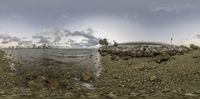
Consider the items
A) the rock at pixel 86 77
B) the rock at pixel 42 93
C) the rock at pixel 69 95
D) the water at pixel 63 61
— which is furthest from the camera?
the water at pixel 63 61

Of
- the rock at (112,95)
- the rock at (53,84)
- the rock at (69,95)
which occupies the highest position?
the rock at (53,84)

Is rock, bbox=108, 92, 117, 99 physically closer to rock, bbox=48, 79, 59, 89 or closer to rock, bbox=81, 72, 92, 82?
rock, bbox=48, 79, 59, 89

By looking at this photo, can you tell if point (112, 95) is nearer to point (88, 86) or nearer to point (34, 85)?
point (88, 86)

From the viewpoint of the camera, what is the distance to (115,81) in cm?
2523

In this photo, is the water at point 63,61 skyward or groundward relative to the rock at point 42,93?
skyward

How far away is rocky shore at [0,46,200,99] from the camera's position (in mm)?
20734

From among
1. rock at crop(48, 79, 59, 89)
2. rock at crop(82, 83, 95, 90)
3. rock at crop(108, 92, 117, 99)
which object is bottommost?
rock at crop(108, 92, 117, 99)

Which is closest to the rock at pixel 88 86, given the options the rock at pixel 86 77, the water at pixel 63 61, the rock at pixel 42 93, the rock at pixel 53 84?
the rock at pixel 86 77

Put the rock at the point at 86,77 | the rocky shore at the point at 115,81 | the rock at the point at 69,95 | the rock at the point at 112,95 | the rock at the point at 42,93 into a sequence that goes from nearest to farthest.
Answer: the rock at the point at 112,95, the rock at the point at 69,95, the rock at the point at 42,93, the rocky shore at the point at 115,81, the rock at the point at 86,77

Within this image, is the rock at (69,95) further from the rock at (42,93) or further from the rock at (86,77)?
the rock at (86,77)

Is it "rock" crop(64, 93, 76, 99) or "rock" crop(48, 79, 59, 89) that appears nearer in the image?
"rock" crop(64, 93, 76, 99)

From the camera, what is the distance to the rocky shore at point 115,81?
20734mm

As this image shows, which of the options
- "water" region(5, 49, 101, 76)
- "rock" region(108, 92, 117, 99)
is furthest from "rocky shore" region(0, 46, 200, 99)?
"water" region(5, 49, 101, 76)

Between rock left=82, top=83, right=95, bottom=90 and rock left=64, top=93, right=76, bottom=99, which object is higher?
rock left=82, top=83, right=95, bottom=90
